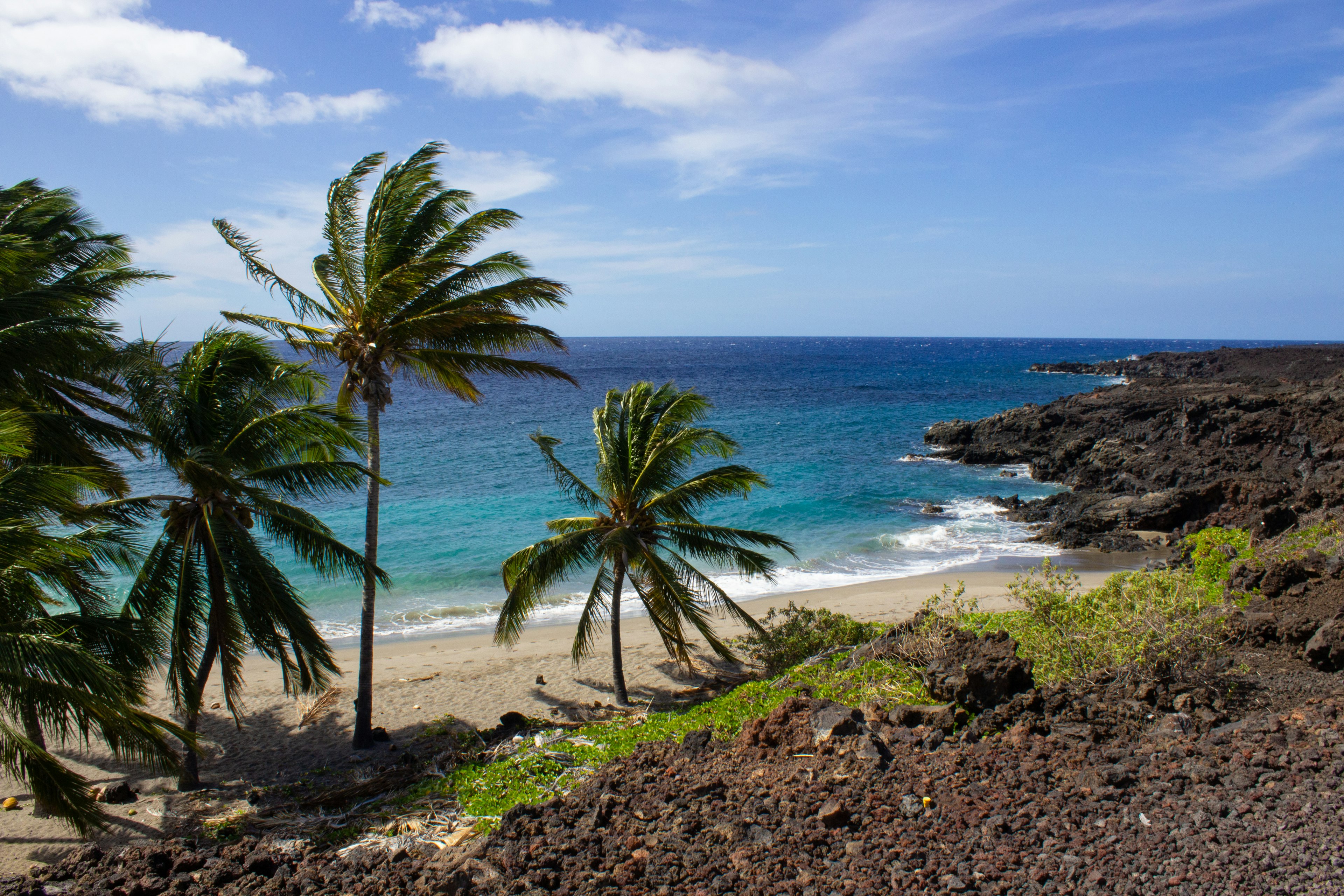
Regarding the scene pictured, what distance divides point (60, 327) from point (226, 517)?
287 cm

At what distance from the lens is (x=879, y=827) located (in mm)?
5973

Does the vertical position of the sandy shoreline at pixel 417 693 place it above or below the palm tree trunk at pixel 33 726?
below

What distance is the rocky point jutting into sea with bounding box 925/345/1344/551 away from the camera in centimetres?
2373

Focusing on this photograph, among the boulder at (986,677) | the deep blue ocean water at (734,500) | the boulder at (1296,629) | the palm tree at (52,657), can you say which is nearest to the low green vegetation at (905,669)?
the boulder at (986,677)

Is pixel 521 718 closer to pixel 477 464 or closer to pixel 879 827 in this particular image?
pixel 879 827

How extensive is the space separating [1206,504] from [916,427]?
91.1ft

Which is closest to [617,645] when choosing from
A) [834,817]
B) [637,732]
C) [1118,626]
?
[637,732]

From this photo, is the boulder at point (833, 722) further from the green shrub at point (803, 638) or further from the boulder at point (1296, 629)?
the boulder at point (1296, 629)

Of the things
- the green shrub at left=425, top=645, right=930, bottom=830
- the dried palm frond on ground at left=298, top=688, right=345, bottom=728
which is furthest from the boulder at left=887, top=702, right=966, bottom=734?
the dried palm frond on ground at left=298, top=688, right=345, bottom=728

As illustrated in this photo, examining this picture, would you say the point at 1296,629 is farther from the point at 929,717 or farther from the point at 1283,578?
the point at 929,717

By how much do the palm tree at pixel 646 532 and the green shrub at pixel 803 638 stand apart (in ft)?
2.80

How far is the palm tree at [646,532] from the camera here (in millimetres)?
12297

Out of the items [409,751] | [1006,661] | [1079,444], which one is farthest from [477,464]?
[1006,661]

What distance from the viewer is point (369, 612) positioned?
11672 mm
